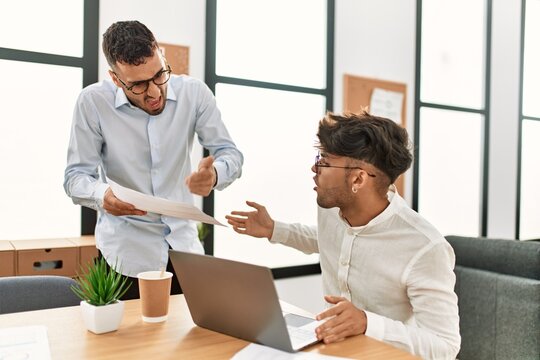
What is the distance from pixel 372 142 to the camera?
4.63 feet

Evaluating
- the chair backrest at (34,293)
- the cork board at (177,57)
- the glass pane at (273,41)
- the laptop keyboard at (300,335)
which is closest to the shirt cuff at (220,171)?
the chair backrest at (34,293)

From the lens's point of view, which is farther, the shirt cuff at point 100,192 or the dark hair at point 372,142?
the shirt cuff at point 100,192

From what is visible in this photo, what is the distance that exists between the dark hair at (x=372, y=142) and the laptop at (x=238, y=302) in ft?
1.66

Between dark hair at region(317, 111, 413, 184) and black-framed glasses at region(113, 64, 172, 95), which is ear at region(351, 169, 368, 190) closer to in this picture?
dark hair at region(317, 111, 413, 184)

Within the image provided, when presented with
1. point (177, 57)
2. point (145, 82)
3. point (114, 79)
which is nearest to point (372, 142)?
point (145, 82)

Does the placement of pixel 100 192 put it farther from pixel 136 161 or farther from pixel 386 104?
pixel 386 104

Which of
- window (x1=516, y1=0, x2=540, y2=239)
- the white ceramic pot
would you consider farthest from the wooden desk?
window (x1=516, y1=0, x2=540, y2=239)

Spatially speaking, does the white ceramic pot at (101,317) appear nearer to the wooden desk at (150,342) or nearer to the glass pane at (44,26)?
the wooden desk at (150,342)

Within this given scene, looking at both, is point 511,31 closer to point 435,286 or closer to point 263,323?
point 435,286

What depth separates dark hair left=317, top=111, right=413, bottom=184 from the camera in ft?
4.63

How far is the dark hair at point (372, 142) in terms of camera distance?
1.41 meters

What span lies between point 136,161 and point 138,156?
2 centimetres

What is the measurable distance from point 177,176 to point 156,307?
688 mm

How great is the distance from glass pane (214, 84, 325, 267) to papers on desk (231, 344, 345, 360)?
2.22 metres
